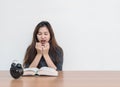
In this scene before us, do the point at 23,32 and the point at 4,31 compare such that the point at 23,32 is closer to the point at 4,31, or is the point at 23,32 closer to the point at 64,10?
the point at 4,31

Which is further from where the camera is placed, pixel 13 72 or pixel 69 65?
pixel 69 65

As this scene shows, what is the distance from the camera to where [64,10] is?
7.22 ft

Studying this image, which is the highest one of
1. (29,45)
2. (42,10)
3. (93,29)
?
(42,10)

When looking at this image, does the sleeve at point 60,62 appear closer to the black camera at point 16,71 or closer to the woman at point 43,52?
the woman at point 43,52

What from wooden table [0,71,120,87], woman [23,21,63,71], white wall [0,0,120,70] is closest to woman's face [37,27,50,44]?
woman [23,21,63,71]

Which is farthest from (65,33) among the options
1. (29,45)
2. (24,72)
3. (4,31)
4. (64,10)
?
(24,72)

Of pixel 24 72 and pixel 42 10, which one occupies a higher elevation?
pixel 42 10

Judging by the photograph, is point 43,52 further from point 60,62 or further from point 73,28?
point 73,28

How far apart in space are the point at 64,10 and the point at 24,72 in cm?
81

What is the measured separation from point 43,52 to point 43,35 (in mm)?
155

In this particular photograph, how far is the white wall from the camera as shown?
2.20m

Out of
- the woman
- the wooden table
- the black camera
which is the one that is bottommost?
the wooden table

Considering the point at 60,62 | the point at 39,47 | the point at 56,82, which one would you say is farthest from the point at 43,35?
the point at 56,82

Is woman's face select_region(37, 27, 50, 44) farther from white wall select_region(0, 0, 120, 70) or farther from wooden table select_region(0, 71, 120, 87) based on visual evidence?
wooden table select_region(0, 71, 120, 87)
